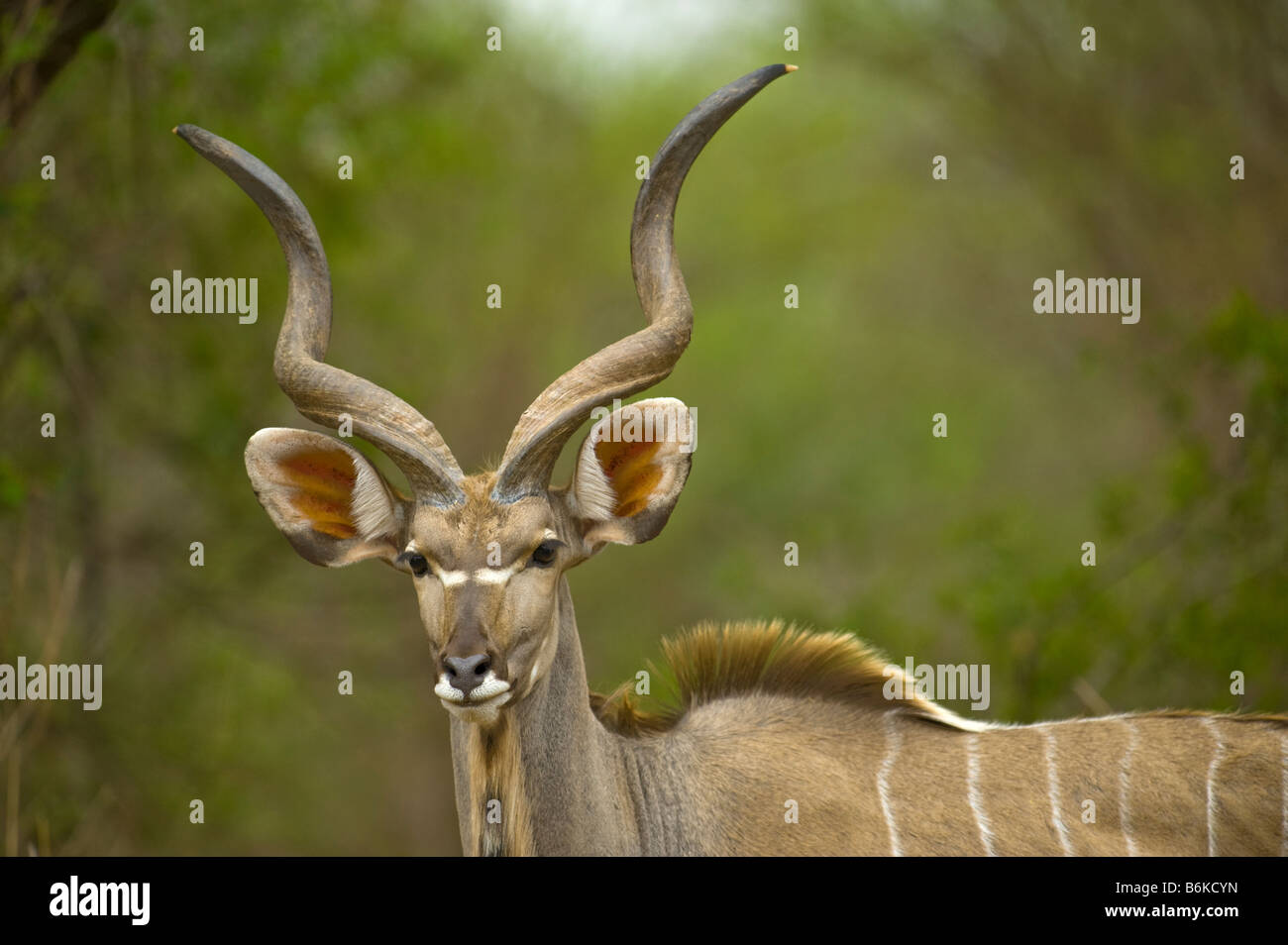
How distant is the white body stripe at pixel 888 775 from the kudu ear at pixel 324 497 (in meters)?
1.50

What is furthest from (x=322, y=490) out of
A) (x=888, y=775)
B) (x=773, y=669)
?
(x=888, y=775)

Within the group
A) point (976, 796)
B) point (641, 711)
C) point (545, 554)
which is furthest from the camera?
point (641, 711)

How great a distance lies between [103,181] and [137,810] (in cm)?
335

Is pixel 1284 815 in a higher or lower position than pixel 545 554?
lower

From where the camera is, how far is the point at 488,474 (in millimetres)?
3844

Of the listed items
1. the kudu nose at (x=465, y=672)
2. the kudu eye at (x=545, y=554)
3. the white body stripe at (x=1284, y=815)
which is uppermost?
the kudu eye at (x=545, y=554)

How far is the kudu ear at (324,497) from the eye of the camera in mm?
3832

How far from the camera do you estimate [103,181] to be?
7168 millimetres

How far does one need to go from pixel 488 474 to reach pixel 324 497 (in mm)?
465

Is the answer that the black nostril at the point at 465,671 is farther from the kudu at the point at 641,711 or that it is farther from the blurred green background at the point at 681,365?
the blurred green background at the point at 681,365

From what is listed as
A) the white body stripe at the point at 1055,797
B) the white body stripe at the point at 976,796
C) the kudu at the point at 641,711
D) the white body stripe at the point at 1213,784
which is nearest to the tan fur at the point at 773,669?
the kudu at the point at 641,711

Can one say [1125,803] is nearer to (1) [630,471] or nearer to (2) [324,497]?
(1) [630,471]
